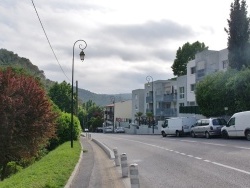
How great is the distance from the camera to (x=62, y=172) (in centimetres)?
1241

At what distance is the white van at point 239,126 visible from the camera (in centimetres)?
2859

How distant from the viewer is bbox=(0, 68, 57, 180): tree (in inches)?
688

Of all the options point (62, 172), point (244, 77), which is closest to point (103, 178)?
point (62, 172)

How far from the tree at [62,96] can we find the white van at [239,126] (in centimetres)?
4639

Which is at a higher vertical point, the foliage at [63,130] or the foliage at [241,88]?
the foliage at [241,88]

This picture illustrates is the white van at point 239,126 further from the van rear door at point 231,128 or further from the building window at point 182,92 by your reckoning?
the building window at point 182,92

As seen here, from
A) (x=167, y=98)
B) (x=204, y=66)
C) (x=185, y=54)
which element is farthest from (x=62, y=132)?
(x=185, y=54)

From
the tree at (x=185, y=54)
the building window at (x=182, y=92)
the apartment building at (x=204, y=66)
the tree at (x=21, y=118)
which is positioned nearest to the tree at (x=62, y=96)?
the building window at (x=182, y=92)

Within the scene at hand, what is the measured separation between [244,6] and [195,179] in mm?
34800

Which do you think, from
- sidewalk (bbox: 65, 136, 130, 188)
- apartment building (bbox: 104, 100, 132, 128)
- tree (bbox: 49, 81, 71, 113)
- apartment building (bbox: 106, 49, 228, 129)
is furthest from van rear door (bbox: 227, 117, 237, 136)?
apartment building (bbox: 104, 100, 132, 128)

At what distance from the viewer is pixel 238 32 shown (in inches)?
1665

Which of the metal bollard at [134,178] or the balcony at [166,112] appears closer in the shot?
the metal bollard at [134,178]

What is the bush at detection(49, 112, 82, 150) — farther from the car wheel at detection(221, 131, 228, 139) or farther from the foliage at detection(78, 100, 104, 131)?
the foliage at detection(78, 100, 104, 131)

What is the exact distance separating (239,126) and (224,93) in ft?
25.0
